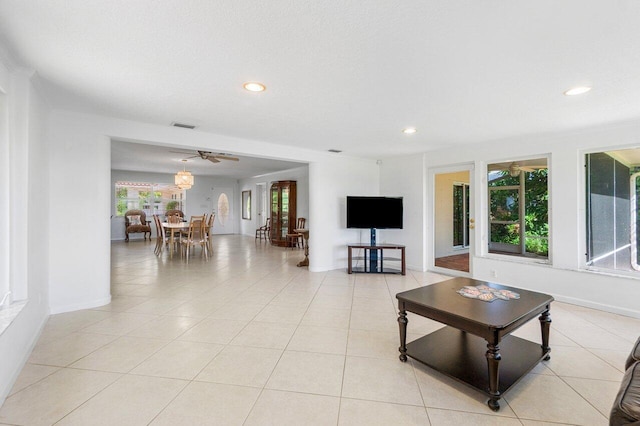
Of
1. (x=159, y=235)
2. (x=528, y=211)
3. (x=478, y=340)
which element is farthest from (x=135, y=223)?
(x=528, y=211)

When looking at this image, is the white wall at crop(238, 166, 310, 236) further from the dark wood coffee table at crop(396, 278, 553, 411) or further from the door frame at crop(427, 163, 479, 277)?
the dark wood coffee table at crop(396, 278, 553, 411)

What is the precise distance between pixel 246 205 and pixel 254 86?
967cm

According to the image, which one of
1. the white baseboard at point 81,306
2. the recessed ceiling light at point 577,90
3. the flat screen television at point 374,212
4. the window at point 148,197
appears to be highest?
the recessed ceiling light at point 577,90

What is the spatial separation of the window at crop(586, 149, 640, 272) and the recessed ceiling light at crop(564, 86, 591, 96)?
1711 mm

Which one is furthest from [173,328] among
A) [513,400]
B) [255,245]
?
[255,245]

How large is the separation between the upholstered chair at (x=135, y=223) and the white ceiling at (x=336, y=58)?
25.5ft

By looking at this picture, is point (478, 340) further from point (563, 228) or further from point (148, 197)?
point (148, 197)

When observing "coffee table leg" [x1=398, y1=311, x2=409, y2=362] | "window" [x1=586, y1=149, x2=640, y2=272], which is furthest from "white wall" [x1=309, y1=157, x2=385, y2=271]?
"window" [x1=586, y1=149, x2=640, y2=272]

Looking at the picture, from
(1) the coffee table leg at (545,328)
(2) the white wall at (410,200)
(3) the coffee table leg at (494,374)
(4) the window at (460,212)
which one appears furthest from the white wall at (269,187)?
(3) the coffee table leg at (494,374)

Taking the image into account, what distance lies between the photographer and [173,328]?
288 centimetres

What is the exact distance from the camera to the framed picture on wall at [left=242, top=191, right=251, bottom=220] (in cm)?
1158

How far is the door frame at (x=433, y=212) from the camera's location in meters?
4.80

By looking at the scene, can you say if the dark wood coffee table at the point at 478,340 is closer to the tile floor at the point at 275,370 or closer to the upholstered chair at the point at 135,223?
the tile floor at the point at 275,370

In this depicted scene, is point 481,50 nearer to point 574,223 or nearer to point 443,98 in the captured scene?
point 443,98
